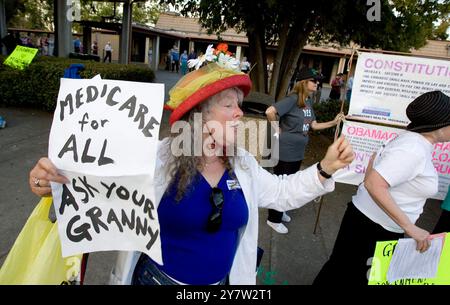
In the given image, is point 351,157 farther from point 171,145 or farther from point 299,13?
point 299,13

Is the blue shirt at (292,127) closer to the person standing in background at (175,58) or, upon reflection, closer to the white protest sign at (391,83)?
the white protest sign at (391,83)

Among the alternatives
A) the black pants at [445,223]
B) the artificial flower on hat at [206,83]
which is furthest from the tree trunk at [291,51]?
the artificial flower on hat at [206,83]

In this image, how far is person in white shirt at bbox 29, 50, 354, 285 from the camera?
157 cm

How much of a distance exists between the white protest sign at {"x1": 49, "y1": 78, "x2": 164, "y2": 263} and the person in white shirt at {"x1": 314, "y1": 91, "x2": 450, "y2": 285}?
136 centimetres

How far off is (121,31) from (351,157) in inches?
720

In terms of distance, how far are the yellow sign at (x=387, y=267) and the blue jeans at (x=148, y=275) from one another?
859 millimetres

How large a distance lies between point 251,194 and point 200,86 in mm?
643

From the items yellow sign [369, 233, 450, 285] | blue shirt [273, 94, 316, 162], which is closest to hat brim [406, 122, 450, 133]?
yellow sign [369, 233, 450, 285]

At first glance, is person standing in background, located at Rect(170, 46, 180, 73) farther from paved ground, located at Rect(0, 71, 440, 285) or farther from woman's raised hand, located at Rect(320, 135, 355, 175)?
woman's raised hand, located at Rect(320, 135, 355, 175)

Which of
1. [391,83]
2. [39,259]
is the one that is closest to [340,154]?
[39,259]

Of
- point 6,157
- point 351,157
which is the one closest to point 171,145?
point 351,157

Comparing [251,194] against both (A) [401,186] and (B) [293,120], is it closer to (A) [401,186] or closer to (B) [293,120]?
(A) [401,186]

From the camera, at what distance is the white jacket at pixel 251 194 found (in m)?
1.67

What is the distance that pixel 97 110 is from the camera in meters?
1.32
